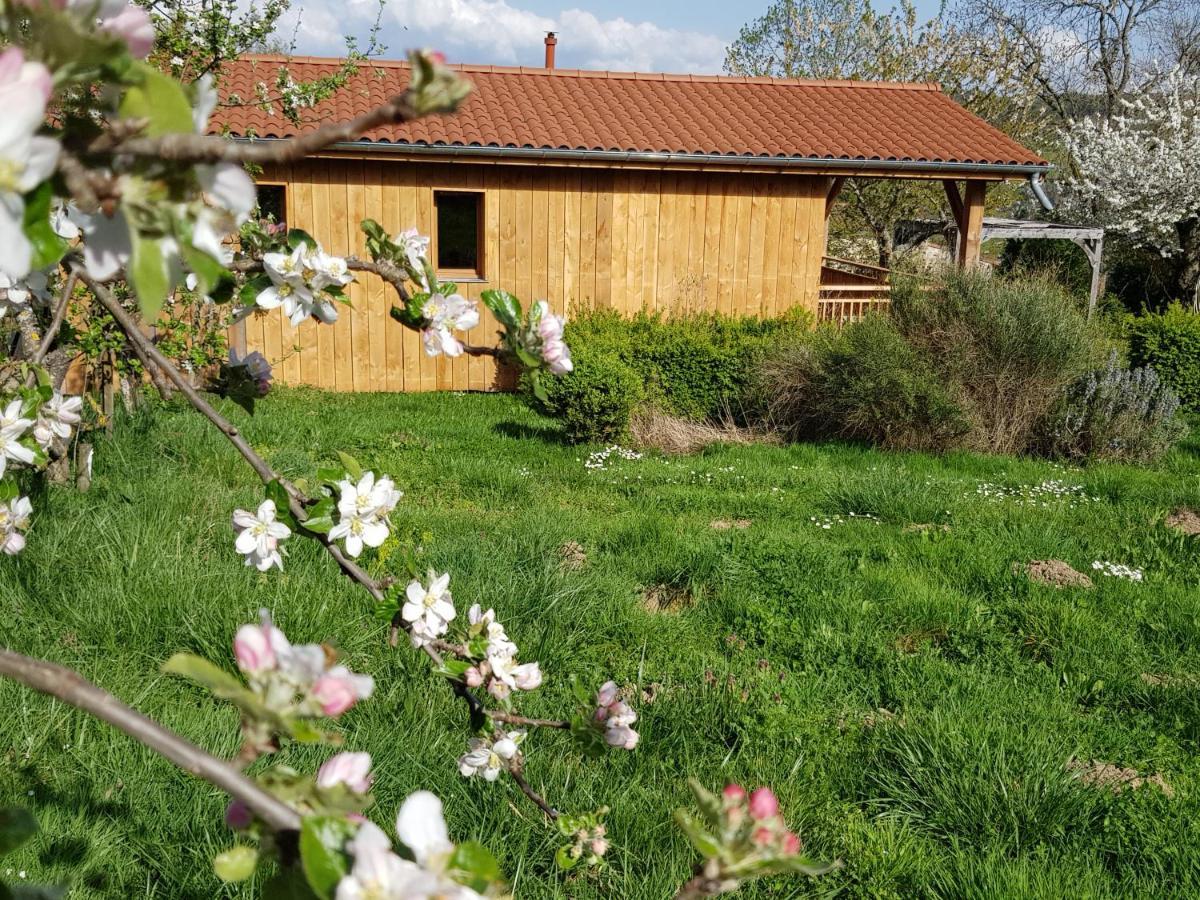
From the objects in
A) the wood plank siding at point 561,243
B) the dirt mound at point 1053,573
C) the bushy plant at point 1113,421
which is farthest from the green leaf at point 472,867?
the wood plank siding at point 561,243

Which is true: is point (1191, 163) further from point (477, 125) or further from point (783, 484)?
point (783, 484)

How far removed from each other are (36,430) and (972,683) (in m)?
3.03

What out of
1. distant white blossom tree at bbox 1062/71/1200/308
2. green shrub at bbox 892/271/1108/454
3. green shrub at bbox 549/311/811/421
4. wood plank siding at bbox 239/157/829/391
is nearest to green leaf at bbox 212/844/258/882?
green shrub at bbox 892/271/1108/454

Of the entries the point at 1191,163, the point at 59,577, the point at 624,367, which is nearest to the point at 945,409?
the point at 624,367

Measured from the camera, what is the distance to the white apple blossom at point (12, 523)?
6.16ft

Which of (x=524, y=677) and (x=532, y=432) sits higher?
(x=524, y=677)

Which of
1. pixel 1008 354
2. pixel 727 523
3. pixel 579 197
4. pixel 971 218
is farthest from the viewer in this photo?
pixel 971 218

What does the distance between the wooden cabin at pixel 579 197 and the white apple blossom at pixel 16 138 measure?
9.77 m

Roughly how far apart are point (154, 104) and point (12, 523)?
63.8 inches

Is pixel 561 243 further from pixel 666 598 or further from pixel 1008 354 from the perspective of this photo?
pixel 666 598

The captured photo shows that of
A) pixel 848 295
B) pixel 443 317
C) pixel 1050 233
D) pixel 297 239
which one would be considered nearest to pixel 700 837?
pixel 443 317

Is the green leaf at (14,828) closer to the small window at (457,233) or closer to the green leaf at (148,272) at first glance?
the green leaf at (148,272)

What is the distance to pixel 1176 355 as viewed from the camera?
9859 millimetres

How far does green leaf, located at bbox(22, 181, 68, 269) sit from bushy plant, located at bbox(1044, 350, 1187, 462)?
8.14 meters
